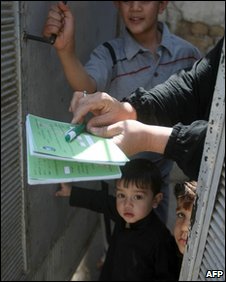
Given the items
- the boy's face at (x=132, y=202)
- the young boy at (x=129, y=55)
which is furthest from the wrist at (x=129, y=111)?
the boy's face at (x=132, y=202)

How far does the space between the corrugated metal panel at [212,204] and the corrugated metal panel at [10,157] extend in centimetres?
90

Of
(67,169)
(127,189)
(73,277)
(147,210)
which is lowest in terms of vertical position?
(73,277)

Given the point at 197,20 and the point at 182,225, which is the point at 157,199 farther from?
the point at 197,20

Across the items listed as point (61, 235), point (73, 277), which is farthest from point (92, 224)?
point (61, 235)

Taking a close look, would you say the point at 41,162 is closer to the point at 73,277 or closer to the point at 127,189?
the point at 127,189

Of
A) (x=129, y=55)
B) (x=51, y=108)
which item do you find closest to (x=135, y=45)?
(x=129, y=55)

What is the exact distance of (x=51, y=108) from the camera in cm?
181

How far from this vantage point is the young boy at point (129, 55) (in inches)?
57.1

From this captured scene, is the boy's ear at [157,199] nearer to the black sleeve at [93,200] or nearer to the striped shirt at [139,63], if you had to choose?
the black sleeve at [93,200]

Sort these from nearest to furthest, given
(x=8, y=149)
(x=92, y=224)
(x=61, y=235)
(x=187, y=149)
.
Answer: (x=187, y=149)
(x=8, y=149)
(x=61, y=235)
(x=92, y=224)

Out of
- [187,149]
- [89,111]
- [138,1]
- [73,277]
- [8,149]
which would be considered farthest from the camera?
[73,277]

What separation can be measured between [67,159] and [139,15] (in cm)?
114

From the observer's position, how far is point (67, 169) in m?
0.78

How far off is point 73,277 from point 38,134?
6.87 feet
